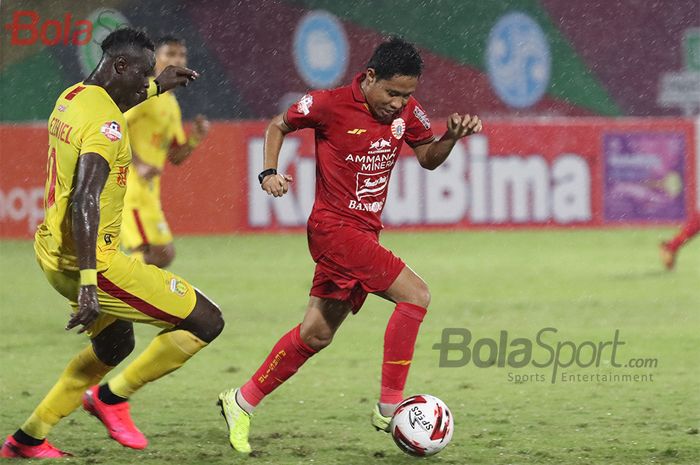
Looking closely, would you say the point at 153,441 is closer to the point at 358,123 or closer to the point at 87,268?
the point at 87,268

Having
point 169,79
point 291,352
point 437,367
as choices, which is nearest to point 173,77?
point 169,79

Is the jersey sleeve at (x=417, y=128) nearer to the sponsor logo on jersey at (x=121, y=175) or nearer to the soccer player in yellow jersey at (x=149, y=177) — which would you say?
the sponsor logo on jersey at (x=121, y=175)

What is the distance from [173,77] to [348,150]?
2.75 feet

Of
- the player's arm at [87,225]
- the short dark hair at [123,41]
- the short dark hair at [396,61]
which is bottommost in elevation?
the player's arm at [87,225]

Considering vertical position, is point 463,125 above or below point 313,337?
above

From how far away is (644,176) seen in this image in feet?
51.5

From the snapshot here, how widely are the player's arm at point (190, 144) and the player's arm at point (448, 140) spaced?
2.22 metres

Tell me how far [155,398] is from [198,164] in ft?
28.7

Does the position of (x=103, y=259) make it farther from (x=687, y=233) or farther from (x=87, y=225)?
(x=687, y=233)

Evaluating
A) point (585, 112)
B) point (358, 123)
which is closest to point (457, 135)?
point (358, 123)

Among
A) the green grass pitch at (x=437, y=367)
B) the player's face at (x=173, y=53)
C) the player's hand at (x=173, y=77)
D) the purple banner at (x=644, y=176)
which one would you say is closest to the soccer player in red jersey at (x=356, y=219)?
the green grass pitch at (x=437, y=367)

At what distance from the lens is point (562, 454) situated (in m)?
5.00

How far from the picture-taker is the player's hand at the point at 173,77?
5266mm

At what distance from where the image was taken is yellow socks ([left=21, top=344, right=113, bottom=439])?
5.00 m
